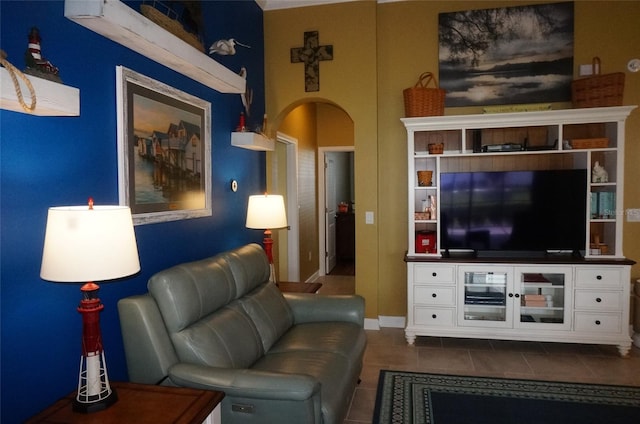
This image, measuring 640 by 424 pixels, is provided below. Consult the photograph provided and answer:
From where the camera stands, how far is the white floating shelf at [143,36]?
179 cm

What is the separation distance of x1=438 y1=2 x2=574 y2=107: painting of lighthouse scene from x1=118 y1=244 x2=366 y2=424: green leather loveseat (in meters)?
2.41

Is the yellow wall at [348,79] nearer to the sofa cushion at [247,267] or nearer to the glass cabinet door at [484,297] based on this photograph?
the glass cabinet door at [484,297]

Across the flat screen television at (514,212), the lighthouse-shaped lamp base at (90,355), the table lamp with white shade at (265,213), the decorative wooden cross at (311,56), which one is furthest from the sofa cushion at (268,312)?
the decorative wooden cross at (311,56)

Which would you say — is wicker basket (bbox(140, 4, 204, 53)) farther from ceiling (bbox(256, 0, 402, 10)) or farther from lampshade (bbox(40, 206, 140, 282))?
ceiling (bbox(256, 0, 402, 10))

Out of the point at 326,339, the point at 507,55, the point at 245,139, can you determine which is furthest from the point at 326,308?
the point at 507,55

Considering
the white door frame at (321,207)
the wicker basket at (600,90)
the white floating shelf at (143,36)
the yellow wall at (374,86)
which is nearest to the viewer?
the white floating shelf at (143,36)

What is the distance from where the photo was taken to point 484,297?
3.79 metres

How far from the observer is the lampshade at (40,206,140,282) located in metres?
1.42

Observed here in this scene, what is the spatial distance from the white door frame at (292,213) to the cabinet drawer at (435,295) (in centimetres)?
204

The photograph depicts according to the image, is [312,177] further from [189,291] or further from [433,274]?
[189,291]

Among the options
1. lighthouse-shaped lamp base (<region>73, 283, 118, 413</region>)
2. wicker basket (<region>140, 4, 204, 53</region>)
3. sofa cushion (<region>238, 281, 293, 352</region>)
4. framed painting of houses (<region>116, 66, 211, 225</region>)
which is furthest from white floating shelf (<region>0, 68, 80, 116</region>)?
sofa cushion (<region>238, 281, 293, 352</region>)

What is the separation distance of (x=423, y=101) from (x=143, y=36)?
2541mm

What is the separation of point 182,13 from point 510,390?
131 inches

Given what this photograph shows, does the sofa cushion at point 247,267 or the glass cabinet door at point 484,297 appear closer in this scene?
the sofa cushion at point 247,267
